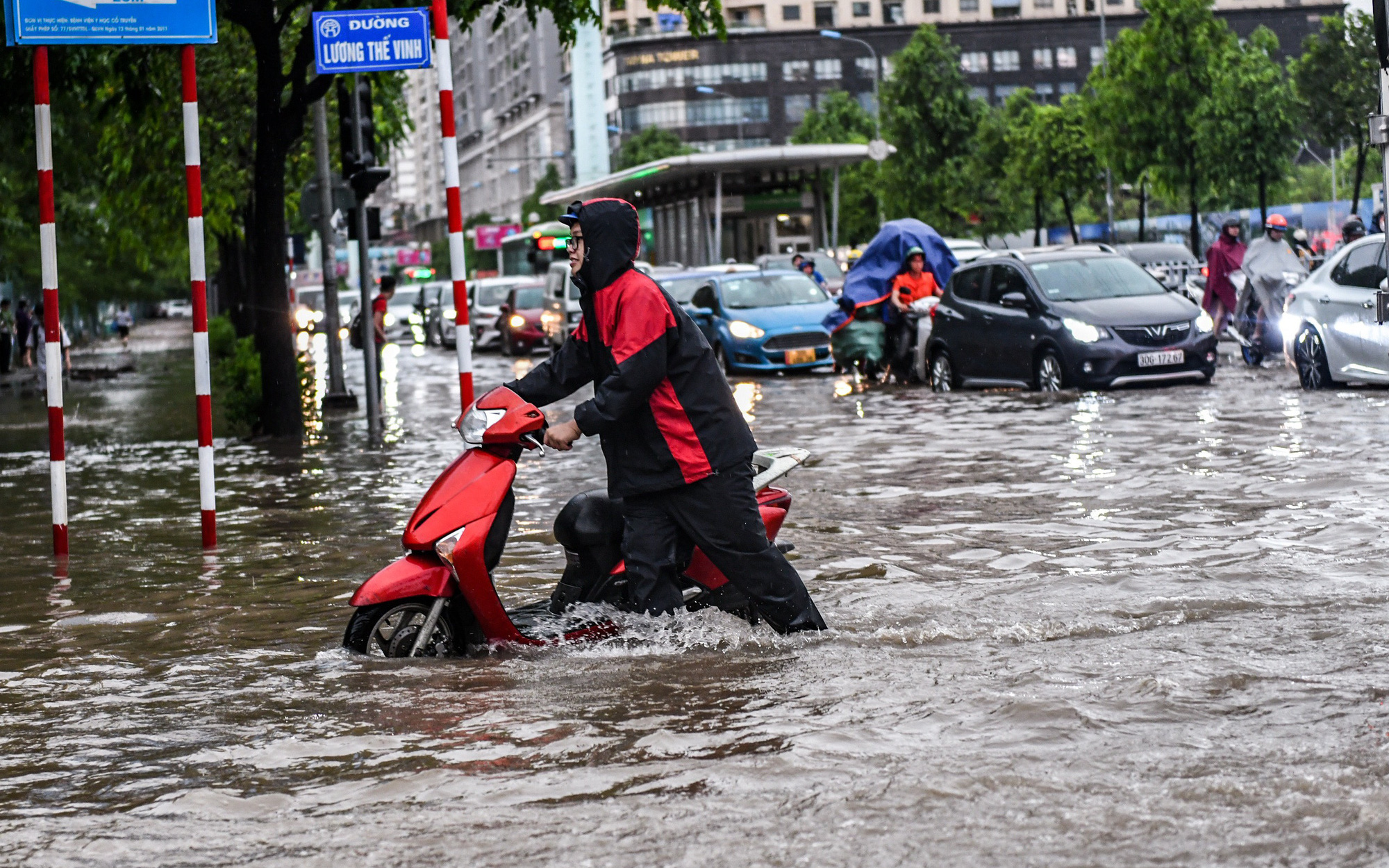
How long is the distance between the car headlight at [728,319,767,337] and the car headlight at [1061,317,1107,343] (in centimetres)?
815

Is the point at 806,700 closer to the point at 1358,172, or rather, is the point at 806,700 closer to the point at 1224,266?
the point at 1224,266

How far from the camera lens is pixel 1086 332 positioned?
1898 centimetres

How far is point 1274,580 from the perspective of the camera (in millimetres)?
7684

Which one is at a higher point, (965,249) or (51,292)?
(965,249)

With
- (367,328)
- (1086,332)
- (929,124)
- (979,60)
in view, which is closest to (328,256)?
(367,328)

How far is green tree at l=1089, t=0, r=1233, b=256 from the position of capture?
48562 millimetres

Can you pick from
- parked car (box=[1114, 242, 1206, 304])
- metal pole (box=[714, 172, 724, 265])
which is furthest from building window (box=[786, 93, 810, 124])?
parked car (box=[1114, 242, 1206, 304])

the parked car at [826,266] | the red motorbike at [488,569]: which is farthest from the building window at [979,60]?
the red motorbike at [488,569]

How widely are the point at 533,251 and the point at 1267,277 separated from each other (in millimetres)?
38455

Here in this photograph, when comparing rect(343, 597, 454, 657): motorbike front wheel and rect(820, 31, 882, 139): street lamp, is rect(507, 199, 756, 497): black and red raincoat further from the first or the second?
rect(820, 31, 882, 139): street lamp

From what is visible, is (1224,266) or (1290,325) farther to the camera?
(1224,266)

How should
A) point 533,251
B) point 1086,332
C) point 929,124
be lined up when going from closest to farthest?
point 1086,332 → point 533,251 → point 929,124

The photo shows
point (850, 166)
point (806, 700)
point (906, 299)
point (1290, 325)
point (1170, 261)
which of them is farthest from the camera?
point (850, 166)

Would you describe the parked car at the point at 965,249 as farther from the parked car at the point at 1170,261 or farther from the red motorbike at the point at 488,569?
the red motorbike at the point at 488,569
